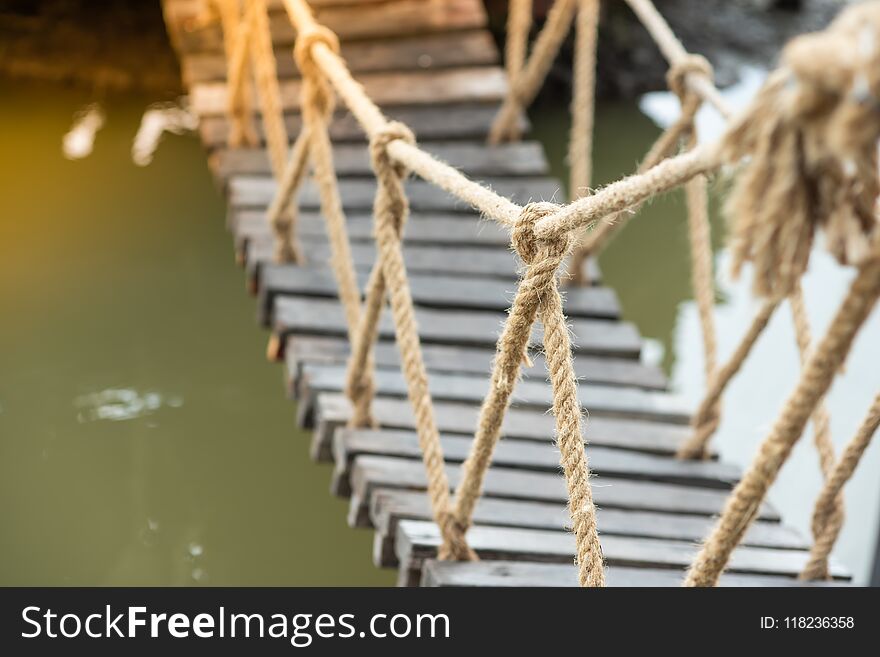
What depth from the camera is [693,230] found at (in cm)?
288

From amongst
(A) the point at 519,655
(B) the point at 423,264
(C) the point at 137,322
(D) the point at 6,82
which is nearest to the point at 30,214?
(C) the point at 137,322

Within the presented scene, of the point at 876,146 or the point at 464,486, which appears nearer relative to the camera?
the point at 876,146

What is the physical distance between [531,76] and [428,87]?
0.46 m

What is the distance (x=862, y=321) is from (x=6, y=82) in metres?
4.99

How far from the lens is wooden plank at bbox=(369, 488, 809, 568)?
7.54ft

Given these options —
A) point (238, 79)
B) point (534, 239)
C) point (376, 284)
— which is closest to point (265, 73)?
point (238, 79)

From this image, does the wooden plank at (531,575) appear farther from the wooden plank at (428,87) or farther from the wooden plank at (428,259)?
the wooden plank at (428,87)

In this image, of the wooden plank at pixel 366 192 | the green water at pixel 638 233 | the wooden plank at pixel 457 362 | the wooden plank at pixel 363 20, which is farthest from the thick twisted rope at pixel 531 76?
the wooden plank at pixel 457 362

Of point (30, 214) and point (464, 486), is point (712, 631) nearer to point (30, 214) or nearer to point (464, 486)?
point (464, 486)

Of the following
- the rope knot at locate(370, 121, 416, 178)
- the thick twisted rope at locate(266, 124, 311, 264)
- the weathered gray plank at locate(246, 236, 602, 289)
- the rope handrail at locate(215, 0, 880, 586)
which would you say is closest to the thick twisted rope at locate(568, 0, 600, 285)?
the weathered gray plank at locate(246, 236, 602, 289)

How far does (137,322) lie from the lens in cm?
401

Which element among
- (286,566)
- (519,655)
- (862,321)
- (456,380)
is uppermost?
(456,380)

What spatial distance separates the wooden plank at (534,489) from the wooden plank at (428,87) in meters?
1.58

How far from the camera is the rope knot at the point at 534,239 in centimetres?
156
